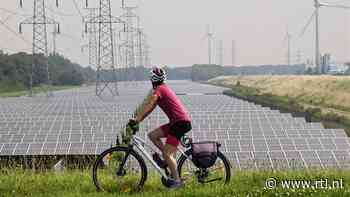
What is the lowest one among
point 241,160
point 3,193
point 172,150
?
point 241,160

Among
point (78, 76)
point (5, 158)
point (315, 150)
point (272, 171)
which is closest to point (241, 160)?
point (315, 150)

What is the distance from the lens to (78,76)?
122875 mm

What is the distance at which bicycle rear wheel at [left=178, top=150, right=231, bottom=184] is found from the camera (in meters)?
9.37

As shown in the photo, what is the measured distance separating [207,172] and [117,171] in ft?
4.75

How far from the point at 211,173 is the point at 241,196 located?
117cm

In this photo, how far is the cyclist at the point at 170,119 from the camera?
9008mm

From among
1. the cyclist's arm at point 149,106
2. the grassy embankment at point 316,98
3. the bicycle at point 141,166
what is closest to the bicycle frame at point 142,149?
the bicycle at point 141,166

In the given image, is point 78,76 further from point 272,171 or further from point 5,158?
point 272,171

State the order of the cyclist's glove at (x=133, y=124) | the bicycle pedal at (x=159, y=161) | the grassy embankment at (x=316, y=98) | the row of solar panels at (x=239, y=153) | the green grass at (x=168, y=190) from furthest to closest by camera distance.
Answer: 1. the grassy embankment at (x=316, y=98)
2. the row of solar panels at (x=239, y=153)
3. the bicycle pedal at (x=159, y=161)
4. the cyclist's glove at (x=133, y=124)
5. the green grass at (x=168, y=190)

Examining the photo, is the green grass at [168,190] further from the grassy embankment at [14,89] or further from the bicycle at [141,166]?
the grassy embankment at [14,89]

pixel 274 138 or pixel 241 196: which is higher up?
pixel 241 196

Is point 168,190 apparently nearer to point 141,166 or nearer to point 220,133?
point 141,166

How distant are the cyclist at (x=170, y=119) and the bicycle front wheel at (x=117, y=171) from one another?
42 cm

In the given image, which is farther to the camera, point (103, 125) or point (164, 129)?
point (103, 125)
